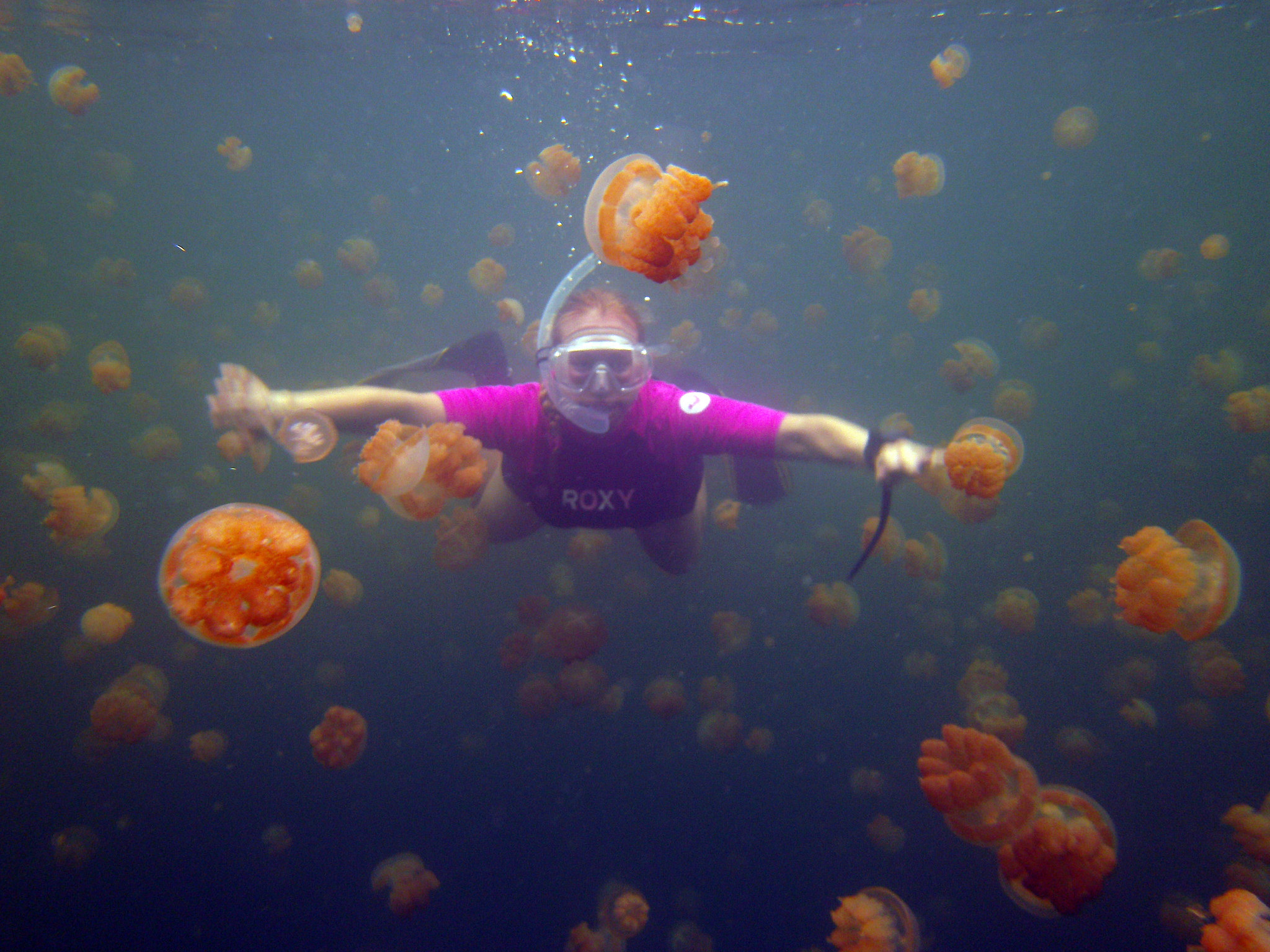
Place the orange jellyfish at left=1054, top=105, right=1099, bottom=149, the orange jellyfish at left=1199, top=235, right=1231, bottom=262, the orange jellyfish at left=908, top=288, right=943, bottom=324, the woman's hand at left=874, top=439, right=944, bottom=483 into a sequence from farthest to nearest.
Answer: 1. the orange jellyfish at left=1054, top=105, right=1099, bottom=149
2. the orange jellyfish at left=1199, top=235, right=1231, bottom=262
3. the orange jellyfish at left=908, top=288, right=943, bottom=324
4. the woman's hand at left=874, top=439, right=944, bottom=483

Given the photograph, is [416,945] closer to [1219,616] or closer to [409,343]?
[1219,616]

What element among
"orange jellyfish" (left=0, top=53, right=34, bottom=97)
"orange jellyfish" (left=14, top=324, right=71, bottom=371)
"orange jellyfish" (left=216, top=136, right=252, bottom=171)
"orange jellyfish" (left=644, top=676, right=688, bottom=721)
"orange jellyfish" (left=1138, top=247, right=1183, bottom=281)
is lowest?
"orange jellyfish" (left=644, top=676, right=688, bottom=721)

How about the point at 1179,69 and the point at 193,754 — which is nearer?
the point at 193,754

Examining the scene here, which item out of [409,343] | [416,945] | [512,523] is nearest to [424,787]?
[416,945]

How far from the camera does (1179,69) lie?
21.1 metres

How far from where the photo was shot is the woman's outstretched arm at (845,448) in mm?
2182

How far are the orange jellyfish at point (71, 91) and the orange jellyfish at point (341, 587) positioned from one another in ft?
23.6

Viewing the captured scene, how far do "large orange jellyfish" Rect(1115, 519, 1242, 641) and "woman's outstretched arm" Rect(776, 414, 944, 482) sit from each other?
198cm

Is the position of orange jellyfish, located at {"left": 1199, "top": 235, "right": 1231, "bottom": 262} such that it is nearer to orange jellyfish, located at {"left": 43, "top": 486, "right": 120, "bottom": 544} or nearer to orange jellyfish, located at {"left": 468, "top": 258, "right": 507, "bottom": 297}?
orange jellyfish, located at {"left": 468, "top": 258, "right": 507, "bottom": 297}

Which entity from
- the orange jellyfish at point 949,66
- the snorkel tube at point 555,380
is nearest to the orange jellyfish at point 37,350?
the snorkel tube at point 555,380

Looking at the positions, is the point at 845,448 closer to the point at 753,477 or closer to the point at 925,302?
the point at 753,477

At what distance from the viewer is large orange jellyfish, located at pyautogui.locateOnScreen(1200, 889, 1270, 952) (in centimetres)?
256

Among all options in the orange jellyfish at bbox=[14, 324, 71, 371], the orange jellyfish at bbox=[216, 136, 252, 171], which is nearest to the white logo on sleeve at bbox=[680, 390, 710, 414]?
the orange jellyfish at bbox=[14, 324, 71, 371]

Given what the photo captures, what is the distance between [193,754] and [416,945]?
3030 millimetres
